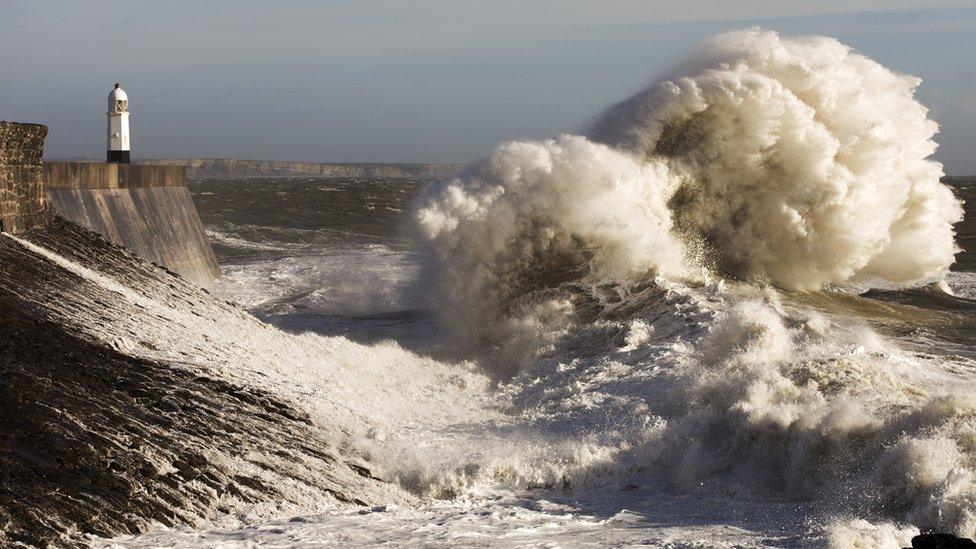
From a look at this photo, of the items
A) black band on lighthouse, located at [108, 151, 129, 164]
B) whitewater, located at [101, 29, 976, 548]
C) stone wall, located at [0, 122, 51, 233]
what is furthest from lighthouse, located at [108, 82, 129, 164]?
stone wall, located at [0, 122, 51, 233]

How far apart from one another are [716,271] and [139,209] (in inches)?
275

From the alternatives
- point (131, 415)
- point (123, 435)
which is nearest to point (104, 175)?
point (131, 415)

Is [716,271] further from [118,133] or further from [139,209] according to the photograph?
[118,133]

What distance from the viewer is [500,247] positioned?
12.7m

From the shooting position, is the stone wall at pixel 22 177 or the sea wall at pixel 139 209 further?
the sea wall at pixel 139 209

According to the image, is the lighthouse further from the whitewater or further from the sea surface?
the sea surface

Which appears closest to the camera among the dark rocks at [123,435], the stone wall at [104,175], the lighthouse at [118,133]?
the dark rocks at [123,435]

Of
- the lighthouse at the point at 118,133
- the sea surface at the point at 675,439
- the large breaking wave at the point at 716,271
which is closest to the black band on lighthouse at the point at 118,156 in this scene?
the lighthouse at the point at 118,133

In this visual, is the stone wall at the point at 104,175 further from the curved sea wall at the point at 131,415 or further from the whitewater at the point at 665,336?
the whitewater at the point at 665,336

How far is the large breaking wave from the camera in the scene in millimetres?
7020

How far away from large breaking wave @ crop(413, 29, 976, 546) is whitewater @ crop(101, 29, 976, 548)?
28 mm

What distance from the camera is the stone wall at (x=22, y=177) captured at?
9375 millimetres

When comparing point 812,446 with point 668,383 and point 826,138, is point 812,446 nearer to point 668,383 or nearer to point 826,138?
point 668,383

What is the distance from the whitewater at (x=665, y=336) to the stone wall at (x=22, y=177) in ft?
4.28
